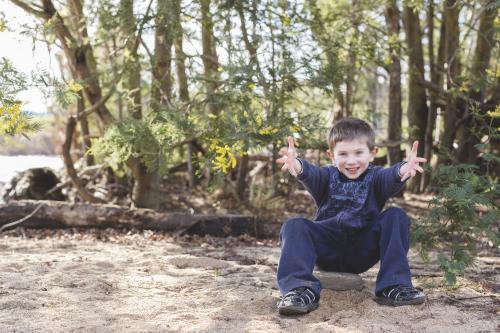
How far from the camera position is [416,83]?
926cm

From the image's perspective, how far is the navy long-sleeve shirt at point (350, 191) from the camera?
3.40m

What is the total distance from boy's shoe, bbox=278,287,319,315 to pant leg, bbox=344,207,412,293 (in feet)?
1.43

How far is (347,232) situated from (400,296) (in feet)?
1.60

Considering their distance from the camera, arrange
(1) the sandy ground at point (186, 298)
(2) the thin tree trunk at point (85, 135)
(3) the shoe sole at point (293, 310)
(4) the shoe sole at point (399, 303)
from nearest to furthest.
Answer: (1) the sandy ground at point (186, 298)
(3) the shoe sole at point (293, 310)
(4) the shoe sole at point (399, 303)
(2) the thin tree trunk at point (85, 135)

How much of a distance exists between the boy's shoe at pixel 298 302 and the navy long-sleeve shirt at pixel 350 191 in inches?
20.1

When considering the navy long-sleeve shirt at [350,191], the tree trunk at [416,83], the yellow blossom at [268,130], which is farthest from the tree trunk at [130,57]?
the tree trunk at [416,83]

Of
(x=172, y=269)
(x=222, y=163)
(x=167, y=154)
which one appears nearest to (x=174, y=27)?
(x=167, y=154)

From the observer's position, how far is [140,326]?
2.78 m

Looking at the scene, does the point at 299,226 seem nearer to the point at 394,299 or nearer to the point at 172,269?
the point at 394,299

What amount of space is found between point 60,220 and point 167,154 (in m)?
1.81

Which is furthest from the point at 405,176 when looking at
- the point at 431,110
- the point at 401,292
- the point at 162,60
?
the point at 431,110

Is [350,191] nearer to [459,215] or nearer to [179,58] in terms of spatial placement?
[459,215]

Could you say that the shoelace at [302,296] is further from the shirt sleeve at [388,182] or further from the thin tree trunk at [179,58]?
the thin tree trunk at [179,58]

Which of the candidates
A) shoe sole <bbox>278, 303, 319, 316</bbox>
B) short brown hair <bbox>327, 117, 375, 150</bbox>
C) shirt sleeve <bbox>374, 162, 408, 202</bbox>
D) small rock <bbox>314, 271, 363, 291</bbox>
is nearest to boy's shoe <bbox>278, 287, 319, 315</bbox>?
shoe sole <bbox>278, 303, 319, 316</bbox>
